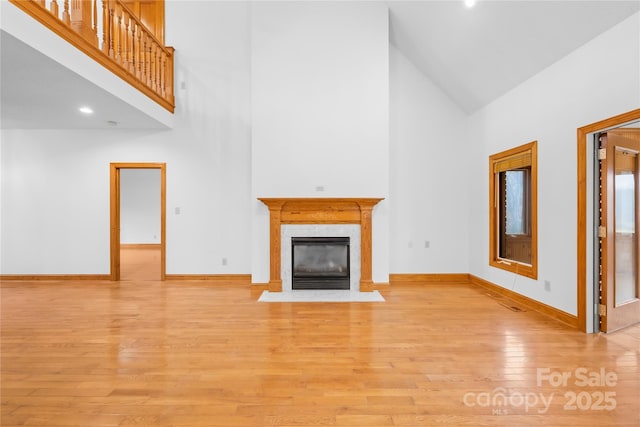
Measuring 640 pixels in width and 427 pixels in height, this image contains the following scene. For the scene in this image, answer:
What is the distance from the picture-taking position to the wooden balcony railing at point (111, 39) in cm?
303

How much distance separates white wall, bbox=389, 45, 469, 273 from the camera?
5891 millimetres

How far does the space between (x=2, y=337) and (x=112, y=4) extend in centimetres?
392

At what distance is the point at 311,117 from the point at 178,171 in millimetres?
2522

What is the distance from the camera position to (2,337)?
330cm

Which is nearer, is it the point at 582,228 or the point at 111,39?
the point at 582,228

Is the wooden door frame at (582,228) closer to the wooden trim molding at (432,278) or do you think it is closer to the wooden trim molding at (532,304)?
the wooden trim molding at (532,304)

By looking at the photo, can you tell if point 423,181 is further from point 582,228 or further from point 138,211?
point 138,211

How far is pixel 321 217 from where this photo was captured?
5242mm

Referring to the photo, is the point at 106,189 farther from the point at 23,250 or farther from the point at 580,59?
the point at 580,59

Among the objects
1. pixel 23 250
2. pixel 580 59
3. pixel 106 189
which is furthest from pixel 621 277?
pixel 23 250

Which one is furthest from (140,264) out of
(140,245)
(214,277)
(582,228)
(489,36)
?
(582,228)

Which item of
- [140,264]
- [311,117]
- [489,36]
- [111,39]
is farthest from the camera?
[140,264]

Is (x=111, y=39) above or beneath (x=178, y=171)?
above

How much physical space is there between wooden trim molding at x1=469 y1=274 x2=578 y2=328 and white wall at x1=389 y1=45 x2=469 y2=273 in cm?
60
